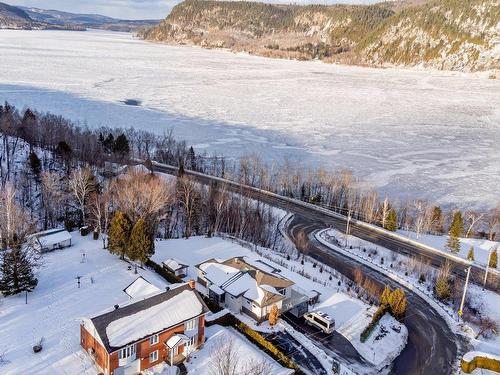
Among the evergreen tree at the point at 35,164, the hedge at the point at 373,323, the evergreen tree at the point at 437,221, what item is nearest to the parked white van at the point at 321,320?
the hedge at the point at 373,323

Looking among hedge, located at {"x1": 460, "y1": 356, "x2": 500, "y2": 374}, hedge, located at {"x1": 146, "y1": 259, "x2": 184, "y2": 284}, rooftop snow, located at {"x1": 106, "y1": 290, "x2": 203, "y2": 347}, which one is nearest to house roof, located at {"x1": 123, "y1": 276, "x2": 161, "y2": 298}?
rooftop snow, located at {"x1": 106, "y1": 290, "x2": 203, "y2": 347}

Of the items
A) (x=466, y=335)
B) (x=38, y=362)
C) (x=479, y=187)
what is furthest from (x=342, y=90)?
(x=38, y=362)

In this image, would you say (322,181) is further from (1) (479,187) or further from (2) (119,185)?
(2) (119,185)

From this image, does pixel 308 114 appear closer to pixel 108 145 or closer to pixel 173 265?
pixel 108 145

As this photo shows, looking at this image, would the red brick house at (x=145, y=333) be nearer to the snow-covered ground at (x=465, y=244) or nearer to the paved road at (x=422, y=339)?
the paved road at (x=422, y=339)

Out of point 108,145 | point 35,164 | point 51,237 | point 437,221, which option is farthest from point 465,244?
point 35,164

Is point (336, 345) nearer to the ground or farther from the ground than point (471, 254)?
nearer to the ground
